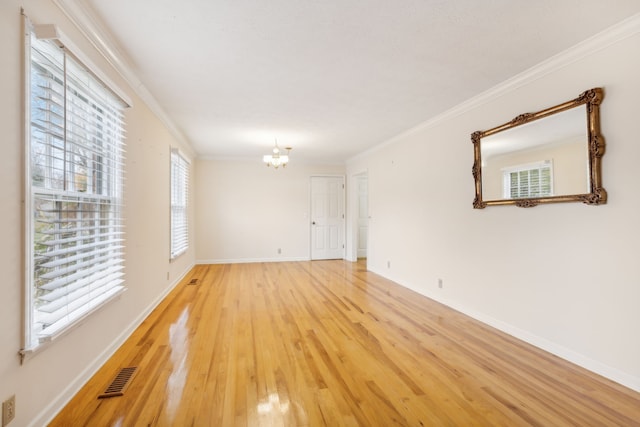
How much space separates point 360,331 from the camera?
2902 millimetres

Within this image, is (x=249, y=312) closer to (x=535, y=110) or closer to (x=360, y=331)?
(x=360, y=331)

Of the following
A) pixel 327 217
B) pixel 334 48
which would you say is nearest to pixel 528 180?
pixel 334 48

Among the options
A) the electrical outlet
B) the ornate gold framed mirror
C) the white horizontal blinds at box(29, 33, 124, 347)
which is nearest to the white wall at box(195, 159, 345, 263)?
the white horizontal blinds at box(29, 33, 124, 347)

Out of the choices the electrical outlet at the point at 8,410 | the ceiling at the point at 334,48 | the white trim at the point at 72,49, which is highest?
the ceiling at the point at 334,48

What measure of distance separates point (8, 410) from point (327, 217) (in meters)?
6.29

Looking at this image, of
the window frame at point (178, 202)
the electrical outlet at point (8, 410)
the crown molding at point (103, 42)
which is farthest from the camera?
the window frame at point (178, 202)

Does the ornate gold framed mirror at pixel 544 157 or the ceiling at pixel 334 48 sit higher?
the ceiling at pixel 334 48

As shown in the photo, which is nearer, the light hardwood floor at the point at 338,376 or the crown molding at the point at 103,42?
the light hardwood floor at the point at 338,376

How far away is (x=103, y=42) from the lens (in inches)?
85.5

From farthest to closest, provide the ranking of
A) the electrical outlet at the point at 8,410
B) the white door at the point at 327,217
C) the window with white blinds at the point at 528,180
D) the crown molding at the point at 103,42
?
1. the white door at the point at 327,217
2. the window with white blinds at the point at 528,180
3. the crown molding at the point at 103,42
4. the electrical outlet at the point at 8,410

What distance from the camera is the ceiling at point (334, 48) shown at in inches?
73.8

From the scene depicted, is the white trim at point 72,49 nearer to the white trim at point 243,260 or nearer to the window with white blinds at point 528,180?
the window with white blinds at point 528,180

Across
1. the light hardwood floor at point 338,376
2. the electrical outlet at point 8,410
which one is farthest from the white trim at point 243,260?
the electrical outlet at point 8,410

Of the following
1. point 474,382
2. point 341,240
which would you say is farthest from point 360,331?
point 341,240
